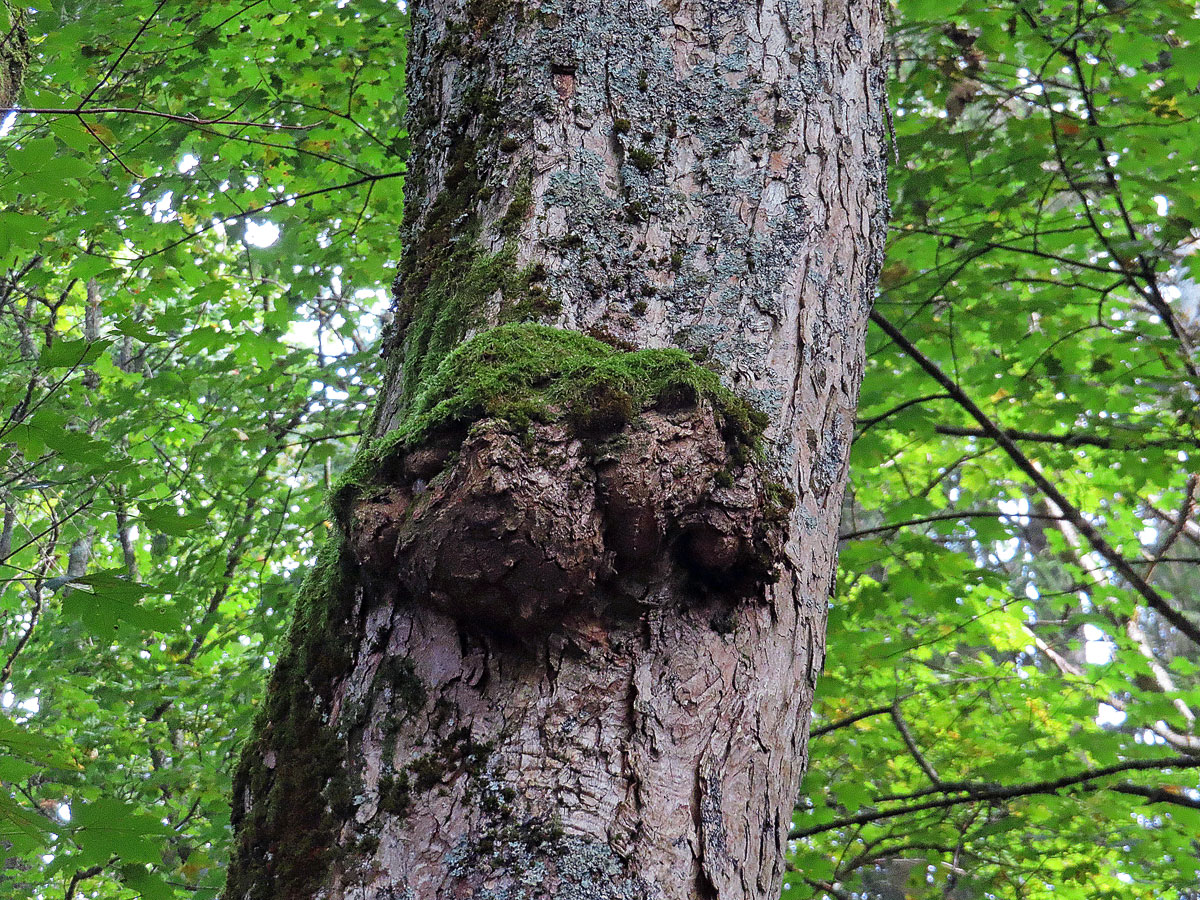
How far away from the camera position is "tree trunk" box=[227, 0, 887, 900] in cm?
99

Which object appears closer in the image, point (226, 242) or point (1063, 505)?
point (1063, 505)

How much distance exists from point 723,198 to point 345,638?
905 millimetres

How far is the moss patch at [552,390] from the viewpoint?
41.8 inches

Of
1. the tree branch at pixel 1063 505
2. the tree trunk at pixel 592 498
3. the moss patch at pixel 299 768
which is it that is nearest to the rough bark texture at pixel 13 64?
the tree trunk at pixel 592 498

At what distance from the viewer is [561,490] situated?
1.02 metres

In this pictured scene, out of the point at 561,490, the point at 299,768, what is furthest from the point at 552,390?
the point at 299,768

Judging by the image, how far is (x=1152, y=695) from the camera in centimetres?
445

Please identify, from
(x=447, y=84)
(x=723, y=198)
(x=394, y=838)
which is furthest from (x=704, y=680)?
(x=447, y=84)

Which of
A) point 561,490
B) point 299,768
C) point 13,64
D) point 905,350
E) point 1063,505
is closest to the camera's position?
point 561,490

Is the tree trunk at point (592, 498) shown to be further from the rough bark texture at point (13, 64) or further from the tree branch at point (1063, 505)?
the rough bark texture at point (13, 64)

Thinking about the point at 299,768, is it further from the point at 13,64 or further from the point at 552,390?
the point at 13,64

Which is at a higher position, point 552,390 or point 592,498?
point 552,390

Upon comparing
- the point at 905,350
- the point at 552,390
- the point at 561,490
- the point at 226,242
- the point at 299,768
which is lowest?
the point at 299,768

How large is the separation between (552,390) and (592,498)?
150 mm
